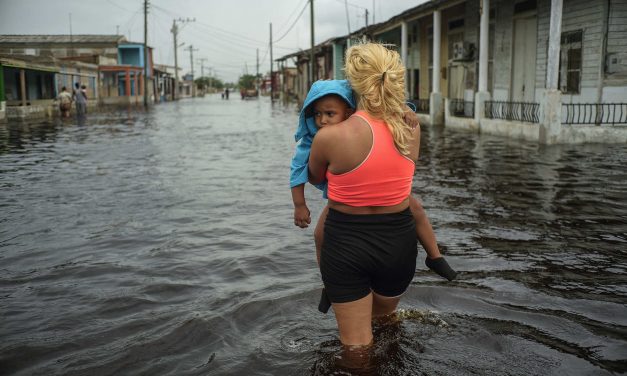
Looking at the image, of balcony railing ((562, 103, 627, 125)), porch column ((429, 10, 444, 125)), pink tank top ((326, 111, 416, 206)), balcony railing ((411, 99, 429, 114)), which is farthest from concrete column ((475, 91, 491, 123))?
pink tank top ((326, 111, 416, 206))

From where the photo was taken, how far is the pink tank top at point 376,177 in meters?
2.54

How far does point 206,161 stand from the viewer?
481 inches

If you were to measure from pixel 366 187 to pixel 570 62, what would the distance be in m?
15.6

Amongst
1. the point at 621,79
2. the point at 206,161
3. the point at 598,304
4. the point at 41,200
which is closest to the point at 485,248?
the point at 598,304

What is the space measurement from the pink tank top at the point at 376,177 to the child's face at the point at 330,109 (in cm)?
15

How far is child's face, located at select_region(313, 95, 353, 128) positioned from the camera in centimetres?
270

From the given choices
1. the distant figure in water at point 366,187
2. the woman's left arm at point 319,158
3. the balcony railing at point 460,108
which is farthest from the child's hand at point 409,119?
the balcony railing at point 460,108

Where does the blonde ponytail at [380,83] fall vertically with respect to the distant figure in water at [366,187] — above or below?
above

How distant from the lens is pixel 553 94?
13680mm

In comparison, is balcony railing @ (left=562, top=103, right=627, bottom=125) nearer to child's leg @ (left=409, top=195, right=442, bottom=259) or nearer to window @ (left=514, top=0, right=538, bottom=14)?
window @ (left=514, top=0, right=538, bottom=14)

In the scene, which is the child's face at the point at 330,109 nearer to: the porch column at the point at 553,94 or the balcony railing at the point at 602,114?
the porch column at the point at 553,94

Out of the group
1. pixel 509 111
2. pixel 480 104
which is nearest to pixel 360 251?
pixel 480 104

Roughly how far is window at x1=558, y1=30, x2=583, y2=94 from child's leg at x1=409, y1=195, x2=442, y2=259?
→ 47.8 feet

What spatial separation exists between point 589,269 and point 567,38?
13482mm
